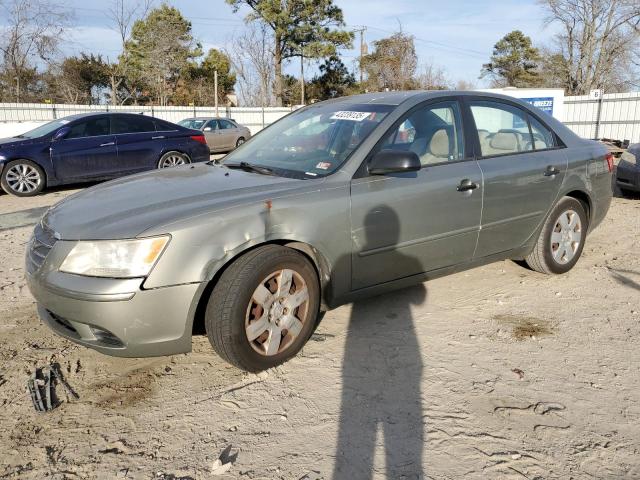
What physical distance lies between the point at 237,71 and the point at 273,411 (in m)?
31.0

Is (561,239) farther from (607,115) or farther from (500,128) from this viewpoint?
(607,115)

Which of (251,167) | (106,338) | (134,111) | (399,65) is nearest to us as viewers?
(106,338)

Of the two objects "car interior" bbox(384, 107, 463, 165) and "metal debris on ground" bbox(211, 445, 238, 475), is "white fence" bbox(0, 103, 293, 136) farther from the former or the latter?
"metal debris on ground" bbox(211, 445, 238, 475)

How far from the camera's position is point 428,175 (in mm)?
3541

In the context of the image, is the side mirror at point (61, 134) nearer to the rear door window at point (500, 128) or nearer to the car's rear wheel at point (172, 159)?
the car's rear wheel at point (172, 159)

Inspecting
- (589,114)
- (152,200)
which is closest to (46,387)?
(152,200)

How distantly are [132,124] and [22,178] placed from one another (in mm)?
2091

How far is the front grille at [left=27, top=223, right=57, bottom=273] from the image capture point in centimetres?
280

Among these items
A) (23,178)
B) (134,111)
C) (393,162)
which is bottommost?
(23,178)

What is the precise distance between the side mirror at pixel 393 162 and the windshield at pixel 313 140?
21 cm

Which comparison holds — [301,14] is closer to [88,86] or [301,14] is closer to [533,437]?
[88,86]

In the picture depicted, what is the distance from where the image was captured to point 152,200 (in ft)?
9.76

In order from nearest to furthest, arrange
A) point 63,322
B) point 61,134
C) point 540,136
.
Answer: point 63,322 < point 540,136 < point 61,134

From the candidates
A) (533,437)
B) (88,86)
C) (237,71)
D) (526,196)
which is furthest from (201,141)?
(88,86)
